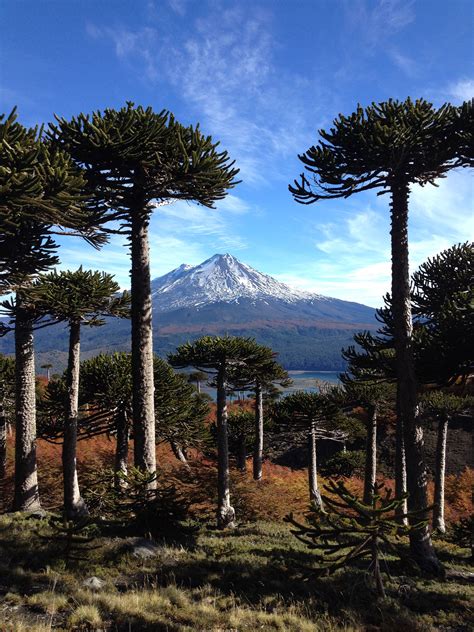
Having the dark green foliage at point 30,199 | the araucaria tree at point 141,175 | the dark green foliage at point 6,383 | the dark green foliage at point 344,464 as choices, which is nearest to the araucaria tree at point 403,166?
the araucaria tree at point 141,175

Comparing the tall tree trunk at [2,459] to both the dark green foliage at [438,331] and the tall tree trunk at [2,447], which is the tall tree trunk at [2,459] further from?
the dark green foliage at [438,331]

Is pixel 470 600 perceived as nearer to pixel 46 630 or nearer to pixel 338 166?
pixel 46 630

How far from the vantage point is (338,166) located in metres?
10.6

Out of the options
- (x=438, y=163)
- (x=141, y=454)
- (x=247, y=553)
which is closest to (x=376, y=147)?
(x=438, y=163)

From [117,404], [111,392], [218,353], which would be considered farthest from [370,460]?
[111,392]

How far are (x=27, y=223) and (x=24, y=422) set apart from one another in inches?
254

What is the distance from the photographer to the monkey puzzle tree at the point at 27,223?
731cm

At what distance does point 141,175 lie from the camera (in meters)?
10.3

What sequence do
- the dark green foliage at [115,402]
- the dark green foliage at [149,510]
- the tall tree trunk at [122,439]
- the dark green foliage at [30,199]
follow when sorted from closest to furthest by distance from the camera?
the dark green foliage at [30,199], the dark green foliage at [149,510], the dark green foliage at [115,402], the tall tree trunk at [122,439]

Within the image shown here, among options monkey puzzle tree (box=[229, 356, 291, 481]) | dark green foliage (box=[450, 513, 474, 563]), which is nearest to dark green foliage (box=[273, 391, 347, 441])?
monkey puzzle tree (box=[229, 356, 291, 481])

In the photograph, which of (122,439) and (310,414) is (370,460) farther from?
(122,439)

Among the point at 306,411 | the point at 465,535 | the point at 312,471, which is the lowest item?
the point at 312,471

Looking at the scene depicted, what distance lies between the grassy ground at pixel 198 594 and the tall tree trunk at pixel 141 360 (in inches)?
82.2

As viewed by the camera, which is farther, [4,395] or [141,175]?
[4,395]
